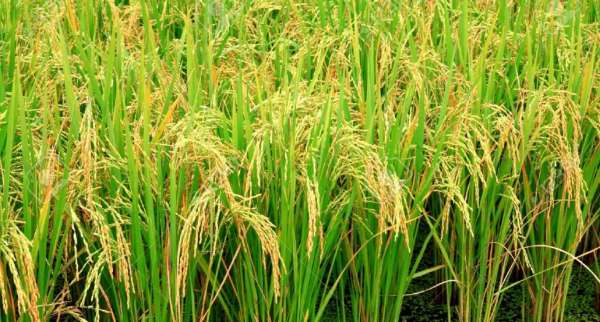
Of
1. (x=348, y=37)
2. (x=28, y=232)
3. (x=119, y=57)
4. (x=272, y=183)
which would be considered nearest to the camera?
(x=28, y=232)

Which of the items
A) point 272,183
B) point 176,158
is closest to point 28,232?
point 176,158

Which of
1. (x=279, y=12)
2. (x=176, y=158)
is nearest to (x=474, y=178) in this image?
(x=176, y=158)

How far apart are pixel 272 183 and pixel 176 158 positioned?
223 mm

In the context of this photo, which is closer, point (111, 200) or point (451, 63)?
point (111, 200)

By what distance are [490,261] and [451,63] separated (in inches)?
19.6

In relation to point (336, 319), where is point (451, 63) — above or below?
above

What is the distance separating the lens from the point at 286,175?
200cm

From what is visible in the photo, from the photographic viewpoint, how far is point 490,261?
2379 mm

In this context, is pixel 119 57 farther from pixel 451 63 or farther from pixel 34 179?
pixel 451 63

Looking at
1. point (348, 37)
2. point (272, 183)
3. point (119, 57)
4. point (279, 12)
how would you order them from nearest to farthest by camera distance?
point (272, 183), point (119, 57), point (348, 37), point (279, 12)

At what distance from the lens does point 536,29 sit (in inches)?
108

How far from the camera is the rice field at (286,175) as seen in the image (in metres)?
1.95

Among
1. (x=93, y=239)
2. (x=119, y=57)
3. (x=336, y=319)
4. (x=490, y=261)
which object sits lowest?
(x=336, y=319)

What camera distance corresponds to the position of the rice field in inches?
76.9
